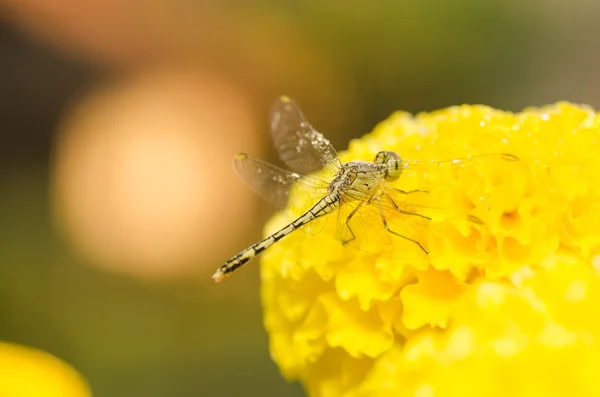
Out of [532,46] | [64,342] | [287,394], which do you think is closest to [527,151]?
[287,394]

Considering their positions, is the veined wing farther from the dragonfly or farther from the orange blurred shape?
the orange blurred shape

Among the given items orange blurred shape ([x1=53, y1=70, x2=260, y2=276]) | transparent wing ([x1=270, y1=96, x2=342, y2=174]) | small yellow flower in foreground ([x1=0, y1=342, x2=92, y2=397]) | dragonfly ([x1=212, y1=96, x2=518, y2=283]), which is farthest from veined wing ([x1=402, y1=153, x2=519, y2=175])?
orange blurred shape ([x1=53, y1=70, x2=260, y2=276])

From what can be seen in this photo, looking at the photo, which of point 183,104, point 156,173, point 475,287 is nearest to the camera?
point 475,287

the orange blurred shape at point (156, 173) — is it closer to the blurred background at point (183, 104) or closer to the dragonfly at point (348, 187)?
the blurred background at point (183, 104)

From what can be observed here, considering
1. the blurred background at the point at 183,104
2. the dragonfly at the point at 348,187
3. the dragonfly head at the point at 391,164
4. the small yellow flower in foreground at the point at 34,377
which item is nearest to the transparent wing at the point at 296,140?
the dragonfly at the point at 348,187

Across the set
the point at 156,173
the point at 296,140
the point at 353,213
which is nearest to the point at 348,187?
the point at 353,213

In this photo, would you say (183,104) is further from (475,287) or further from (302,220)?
(475,287)

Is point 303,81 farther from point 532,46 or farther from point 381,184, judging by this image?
point 381,184
